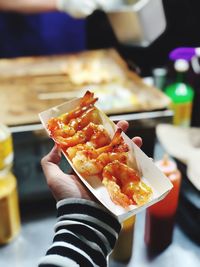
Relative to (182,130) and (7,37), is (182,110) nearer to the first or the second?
(182,130)

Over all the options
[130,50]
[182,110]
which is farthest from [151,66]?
[182,110]

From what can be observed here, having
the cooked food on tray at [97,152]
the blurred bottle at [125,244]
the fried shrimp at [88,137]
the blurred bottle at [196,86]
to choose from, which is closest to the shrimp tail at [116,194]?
the cooked food on tray at [97,152]

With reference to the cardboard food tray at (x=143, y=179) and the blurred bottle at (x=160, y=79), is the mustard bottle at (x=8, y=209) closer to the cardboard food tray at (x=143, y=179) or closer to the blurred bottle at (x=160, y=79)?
the cardboard food tray at (x=143, y=179)

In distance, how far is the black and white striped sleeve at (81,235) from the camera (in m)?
0.84

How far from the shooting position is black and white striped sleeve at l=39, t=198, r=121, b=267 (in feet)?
2.76

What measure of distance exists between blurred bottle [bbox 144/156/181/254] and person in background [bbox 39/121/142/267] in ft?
1.13

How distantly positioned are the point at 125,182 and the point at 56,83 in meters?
0.92

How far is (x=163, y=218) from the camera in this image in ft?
4.07

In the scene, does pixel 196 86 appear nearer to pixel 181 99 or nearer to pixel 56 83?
pixel 181 99

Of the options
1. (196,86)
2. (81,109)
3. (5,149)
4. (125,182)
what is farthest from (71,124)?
(196,86)

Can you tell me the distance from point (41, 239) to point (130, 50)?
3.57 feet

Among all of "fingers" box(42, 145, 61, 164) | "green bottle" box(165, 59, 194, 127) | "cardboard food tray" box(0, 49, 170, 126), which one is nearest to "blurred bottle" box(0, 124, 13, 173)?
"cardboard food tray" box(0, 49, 170, 126)

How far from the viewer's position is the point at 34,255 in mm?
1240

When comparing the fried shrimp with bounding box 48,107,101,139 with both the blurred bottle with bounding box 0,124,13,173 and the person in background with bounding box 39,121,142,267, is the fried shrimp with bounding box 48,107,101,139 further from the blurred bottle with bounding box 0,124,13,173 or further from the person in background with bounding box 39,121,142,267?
the blurred bottle with bounding box 0,124,13,173
